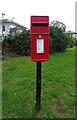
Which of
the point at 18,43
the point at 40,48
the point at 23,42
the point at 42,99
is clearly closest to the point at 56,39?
the point at 23,42

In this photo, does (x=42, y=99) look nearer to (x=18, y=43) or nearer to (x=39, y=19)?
(x=39, y=19)

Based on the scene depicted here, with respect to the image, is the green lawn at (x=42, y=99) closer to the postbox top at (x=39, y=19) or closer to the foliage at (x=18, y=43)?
the postbox top at (x=39, y=19)

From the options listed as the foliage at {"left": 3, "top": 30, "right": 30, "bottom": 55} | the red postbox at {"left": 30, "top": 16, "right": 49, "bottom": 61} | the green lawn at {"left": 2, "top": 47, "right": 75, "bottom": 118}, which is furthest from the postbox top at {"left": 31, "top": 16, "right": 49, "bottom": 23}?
the foliage at {"left": 3, "top": 30, "right": 30, "bottom": 55}

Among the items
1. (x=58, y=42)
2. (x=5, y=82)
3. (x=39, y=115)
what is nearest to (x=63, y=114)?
(x=39, y=115)

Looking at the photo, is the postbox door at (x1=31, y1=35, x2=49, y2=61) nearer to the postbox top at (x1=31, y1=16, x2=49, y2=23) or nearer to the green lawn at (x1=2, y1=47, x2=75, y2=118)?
the postbox top at (x1=31, y1=16, x2=49, y2=23)

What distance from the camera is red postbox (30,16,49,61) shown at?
7.93ft

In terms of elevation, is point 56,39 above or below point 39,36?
above

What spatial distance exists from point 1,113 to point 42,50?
1.26m

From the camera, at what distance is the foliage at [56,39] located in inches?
476

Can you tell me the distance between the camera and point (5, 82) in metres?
4.27

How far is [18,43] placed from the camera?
11.3 metres

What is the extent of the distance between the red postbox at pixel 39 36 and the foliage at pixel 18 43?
8440 millimetres

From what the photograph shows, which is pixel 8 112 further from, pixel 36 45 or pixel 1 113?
pixel 36 45

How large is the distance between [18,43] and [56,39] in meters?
3.06
